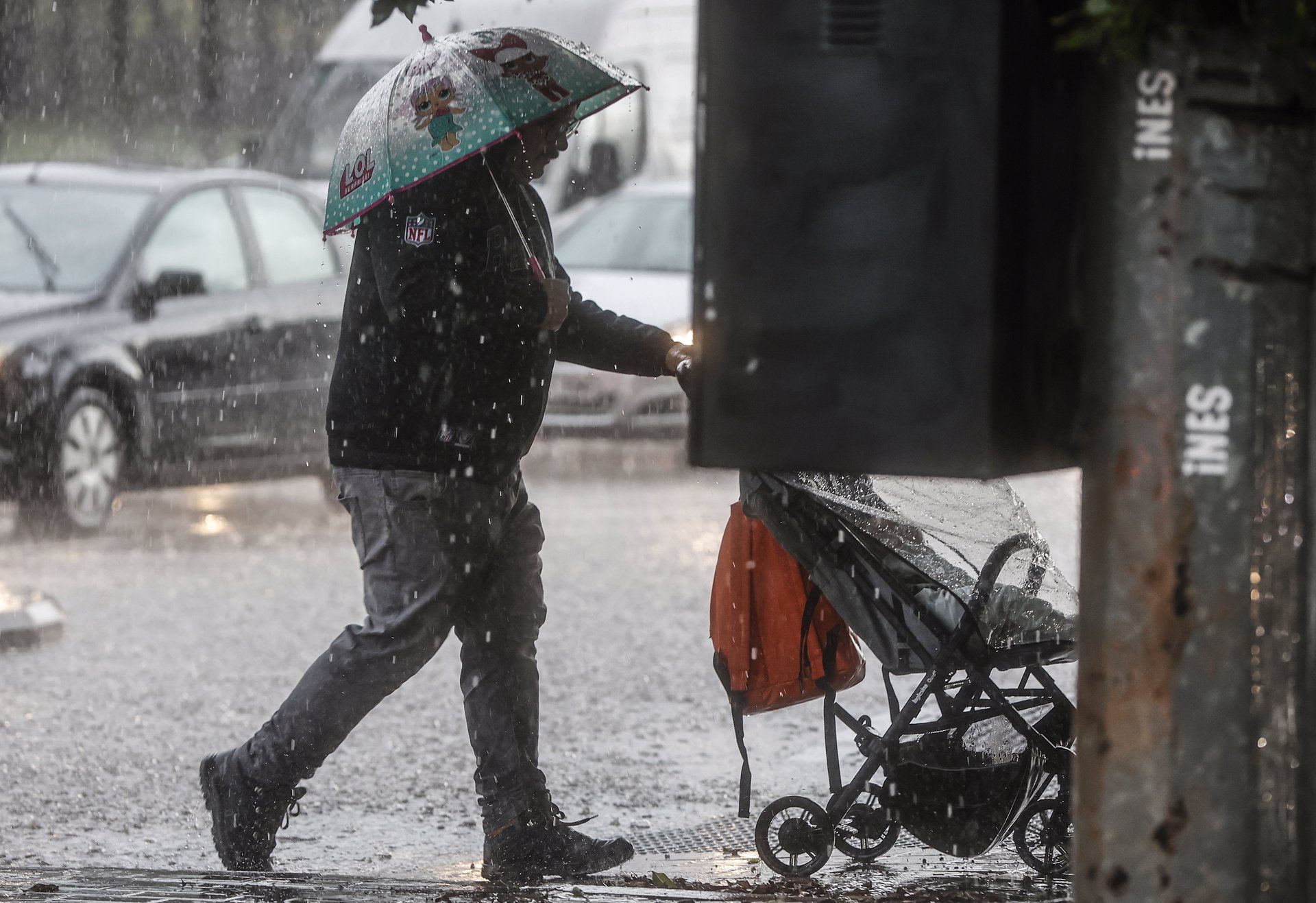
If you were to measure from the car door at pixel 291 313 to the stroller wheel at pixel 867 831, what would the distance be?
248 inches

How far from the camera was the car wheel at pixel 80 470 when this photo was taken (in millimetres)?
9547

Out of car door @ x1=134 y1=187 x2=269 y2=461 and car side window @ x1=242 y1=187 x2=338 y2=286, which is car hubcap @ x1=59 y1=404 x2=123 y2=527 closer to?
car door @ x1=134 y1=187 x2=269 y2=461

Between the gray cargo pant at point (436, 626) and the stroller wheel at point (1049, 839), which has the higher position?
the gray cargo pant at point (436, 626)

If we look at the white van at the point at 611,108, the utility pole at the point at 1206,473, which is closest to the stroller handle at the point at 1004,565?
the utility pole at the point at 1206,473

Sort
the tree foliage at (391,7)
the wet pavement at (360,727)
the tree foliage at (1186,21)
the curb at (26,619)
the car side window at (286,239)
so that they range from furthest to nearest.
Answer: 1. the car side window at (286,239)
2. the curb at (26,619)
3. the wet pavement at (360,727)
4. the tree foliage at (391,7)
5. the tree foliage at (1186,21)

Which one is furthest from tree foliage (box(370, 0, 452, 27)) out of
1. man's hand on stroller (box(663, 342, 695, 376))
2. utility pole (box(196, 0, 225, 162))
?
utility pole (box(196, 0, 225, 162))

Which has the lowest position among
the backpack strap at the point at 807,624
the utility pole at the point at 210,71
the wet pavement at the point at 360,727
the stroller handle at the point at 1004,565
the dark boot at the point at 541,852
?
the wet pavement at the point at 360,727

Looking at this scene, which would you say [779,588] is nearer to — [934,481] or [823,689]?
[823,689]

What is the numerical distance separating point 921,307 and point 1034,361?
159 mm

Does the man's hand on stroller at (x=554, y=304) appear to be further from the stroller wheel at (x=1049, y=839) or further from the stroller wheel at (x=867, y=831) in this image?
the stroller wheel at (x=1049, y=839)

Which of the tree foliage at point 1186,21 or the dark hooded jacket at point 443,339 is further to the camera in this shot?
the dark hooded jacket at point 443,339

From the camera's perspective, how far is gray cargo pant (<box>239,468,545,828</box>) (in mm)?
4090

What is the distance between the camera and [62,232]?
9977mm

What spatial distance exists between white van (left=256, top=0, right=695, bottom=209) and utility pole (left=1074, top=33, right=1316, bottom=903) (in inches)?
512
